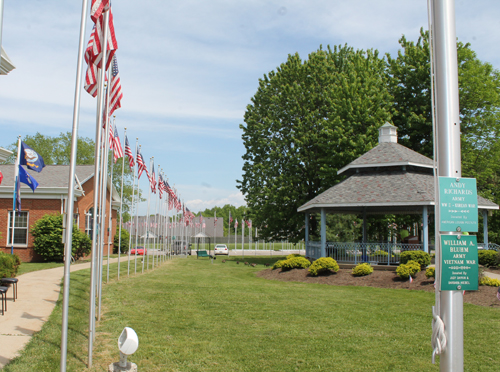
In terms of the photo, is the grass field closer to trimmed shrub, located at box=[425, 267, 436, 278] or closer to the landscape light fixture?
the landscape light fixture

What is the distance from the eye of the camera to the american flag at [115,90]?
11602 mm

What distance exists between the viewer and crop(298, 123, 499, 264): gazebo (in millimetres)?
21484

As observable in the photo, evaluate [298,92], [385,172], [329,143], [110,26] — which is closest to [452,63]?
[110,26]

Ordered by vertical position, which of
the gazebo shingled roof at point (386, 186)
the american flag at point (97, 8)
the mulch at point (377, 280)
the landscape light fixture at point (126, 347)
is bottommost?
the mulch at point (377, 280)

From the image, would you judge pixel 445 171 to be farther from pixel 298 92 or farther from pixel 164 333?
pixel 298 92

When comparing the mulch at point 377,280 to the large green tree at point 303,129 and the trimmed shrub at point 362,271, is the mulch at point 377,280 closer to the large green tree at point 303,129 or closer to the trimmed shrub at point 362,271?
the trimmed shrub at point 362,271

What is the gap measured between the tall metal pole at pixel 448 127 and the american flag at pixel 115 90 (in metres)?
8.71

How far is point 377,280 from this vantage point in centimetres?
1866

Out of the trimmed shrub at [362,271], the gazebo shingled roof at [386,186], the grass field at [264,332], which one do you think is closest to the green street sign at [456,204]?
the grass field at [264,332]

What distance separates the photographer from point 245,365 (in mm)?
7461

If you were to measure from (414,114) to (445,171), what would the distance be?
31.2 m

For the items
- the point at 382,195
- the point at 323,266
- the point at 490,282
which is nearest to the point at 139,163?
the point at 323,266

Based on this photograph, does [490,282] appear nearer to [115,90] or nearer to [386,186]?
[386,186]

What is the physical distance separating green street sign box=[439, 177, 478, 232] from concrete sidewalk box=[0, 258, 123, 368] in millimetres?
6719
